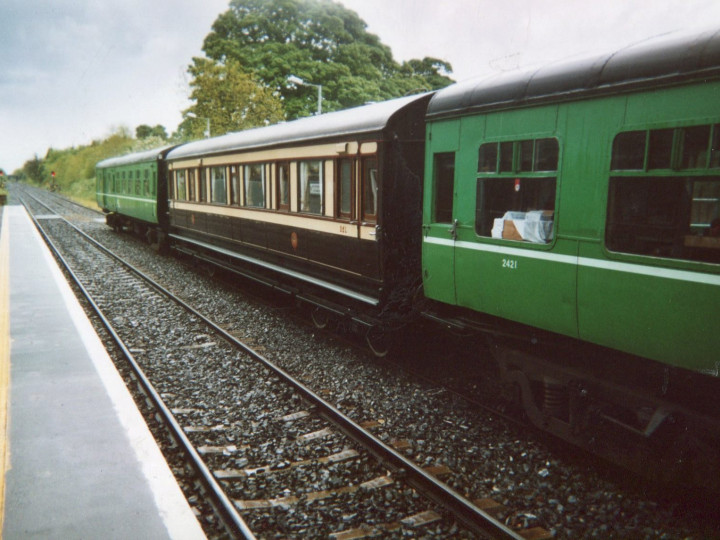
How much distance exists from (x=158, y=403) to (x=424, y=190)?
357 centimetres

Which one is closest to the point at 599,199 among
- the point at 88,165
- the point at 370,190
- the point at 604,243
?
the point at 604,243

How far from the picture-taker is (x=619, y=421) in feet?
14.4

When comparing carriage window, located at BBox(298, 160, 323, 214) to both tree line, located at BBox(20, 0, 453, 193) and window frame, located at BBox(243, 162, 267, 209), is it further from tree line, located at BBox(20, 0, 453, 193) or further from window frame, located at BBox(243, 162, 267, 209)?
tree line, located at BBox(20, 0, 453, 193)

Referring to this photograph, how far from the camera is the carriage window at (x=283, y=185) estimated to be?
9147 millimetres

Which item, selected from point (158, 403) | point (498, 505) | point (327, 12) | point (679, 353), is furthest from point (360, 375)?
point (327, 12)

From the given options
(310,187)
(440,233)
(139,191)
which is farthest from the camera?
(139,191)

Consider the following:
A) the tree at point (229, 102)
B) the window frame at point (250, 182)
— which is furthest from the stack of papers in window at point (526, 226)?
the tree at point (229, 102)

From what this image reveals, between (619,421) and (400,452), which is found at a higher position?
(619,421)

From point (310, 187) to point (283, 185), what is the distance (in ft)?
3.48

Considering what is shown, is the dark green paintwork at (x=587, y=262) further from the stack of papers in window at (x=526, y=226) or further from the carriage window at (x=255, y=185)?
the carriage window at (x=255, y=185)

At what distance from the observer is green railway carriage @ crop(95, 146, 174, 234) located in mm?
17172

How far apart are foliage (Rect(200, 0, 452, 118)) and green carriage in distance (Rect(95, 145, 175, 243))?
12.2 meters

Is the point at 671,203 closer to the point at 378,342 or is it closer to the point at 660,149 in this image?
the point at 660,149

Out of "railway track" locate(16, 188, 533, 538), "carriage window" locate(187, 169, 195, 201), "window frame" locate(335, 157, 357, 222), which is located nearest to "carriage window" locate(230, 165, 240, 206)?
"carriage window" locate(187, 169, 195, 201)
